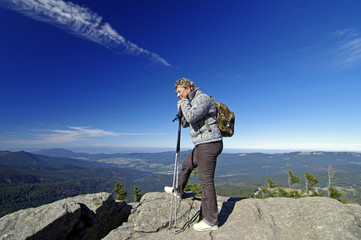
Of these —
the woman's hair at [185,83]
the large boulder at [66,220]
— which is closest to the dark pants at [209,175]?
the woman's hair at [185,83]

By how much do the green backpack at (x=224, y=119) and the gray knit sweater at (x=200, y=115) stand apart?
0.18 meters

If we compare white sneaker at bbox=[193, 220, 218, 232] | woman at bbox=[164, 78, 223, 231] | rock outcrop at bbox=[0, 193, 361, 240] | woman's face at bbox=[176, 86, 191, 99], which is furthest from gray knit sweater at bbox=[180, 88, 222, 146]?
rock outcrop at bbox=[0, 193, 361, 240]

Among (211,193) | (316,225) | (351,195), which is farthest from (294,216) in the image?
(351,195)

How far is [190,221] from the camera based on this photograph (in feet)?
18.6

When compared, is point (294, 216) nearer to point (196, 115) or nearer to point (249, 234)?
point (249, 234)

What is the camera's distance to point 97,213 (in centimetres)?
639

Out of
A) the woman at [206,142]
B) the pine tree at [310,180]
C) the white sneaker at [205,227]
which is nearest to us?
the woman at [206,142]

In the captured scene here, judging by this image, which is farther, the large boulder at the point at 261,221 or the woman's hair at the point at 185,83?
the woman's hair at the point at 185,83

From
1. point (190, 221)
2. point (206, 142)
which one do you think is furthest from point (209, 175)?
point (190, 221)

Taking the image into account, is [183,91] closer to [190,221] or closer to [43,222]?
[190,221]

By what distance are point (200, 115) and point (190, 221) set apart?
3716 millimetres

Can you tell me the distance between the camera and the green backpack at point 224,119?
477 cm

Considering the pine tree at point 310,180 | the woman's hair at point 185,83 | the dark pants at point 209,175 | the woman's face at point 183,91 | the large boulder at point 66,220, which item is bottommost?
the pine tree at point 310,180

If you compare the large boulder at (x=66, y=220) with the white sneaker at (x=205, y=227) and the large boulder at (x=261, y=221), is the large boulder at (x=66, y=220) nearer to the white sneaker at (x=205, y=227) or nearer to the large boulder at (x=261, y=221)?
the large boulder at (x=261, y=221)
